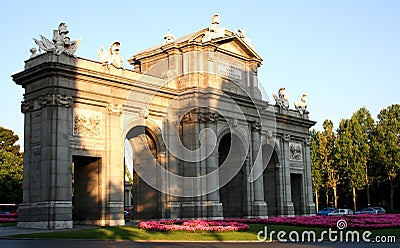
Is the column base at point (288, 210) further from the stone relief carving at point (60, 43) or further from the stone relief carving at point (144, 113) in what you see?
the stone relief carving at point (60, 43)

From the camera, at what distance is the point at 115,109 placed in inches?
1533

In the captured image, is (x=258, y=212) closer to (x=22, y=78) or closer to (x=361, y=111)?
(x=22, y=78)

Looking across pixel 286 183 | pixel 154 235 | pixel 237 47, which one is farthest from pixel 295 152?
pixel 154 235

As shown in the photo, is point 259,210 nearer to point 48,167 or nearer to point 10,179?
point 48,167

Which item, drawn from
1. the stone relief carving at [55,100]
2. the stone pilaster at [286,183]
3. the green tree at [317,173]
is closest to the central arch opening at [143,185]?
the stone relief carving at [55,100]

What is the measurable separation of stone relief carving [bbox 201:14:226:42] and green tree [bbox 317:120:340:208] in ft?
141

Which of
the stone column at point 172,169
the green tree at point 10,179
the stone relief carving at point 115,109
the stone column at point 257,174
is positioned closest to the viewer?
the stone relief carving at point 115,109

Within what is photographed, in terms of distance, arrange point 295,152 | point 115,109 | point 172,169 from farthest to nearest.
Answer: point 295,152, point 172,169, point 115,109

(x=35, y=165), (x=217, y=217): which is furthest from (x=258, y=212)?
(x=35, y=165)

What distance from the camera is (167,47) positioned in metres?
45.1

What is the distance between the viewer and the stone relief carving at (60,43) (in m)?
36.2

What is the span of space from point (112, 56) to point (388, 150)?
168ft

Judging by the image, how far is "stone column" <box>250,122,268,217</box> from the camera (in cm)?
4753

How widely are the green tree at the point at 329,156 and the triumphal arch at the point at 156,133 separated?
2646cm
